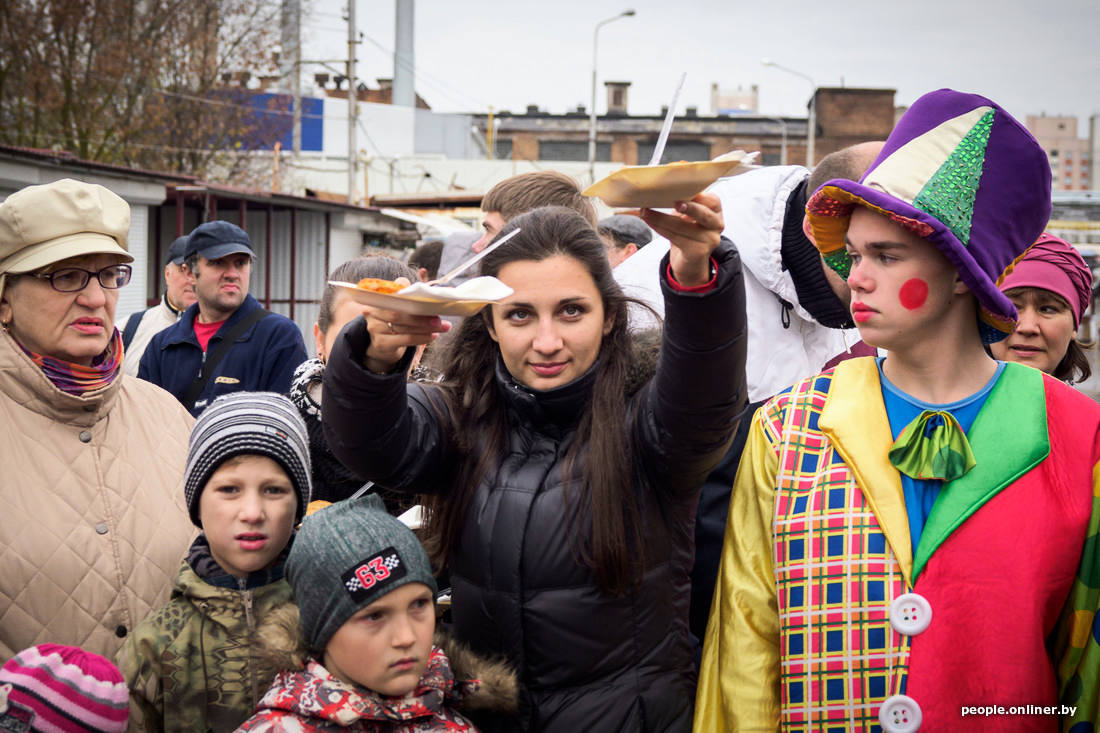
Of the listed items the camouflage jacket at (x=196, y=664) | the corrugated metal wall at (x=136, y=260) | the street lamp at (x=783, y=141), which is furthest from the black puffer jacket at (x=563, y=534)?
the street lamp at (x=783, y=141)

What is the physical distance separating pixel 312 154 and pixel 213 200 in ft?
92.4

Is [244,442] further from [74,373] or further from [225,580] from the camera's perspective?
[74,373]

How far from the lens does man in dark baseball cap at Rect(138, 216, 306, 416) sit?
5.20 metres

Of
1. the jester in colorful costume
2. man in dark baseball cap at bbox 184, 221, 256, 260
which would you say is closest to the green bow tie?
the jester in colorful costume

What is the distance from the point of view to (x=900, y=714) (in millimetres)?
2035

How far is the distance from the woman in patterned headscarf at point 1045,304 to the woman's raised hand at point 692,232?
209cm

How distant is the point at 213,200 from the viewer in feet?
53.5

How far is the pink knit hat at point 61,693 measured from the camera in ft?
6.66

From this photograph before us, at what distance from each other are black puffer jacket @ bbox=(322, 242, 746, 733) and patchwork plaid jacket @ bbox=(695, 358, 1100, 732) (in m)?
0.16

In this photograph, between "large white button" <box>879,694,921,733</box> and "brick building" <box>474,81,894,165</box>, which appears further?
"brick building" <box>474,81,894,165</box>

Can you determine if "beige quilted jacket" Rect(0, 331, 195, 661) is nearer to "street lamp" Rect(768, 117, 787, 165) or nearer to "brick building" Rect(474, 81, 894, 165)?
"street lamp" Rect(768, 117, 787, 165)

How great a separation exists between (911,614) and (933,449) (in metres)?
0.35

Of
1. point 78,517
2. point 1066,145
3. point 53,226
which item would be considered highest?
point 1066,145

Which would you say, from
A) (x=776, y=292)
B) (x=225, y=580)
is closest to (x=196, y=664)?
(x=225, y=580)
